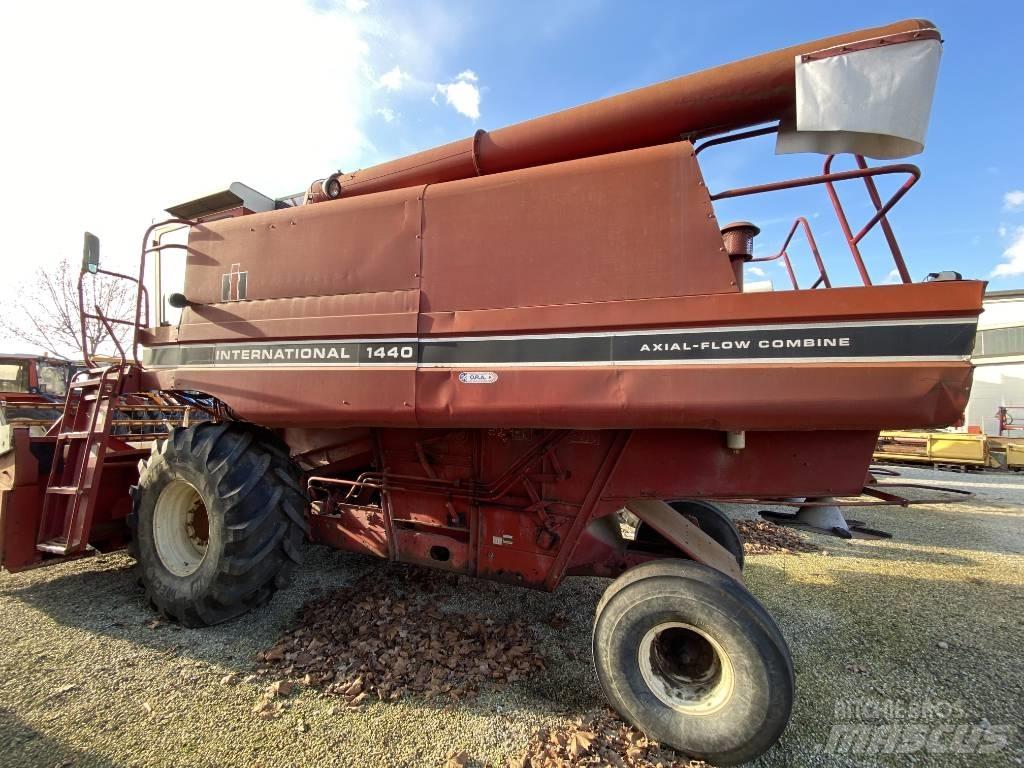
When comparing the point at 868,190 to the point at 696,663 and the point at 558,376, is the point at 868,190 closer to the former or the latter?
the point at 558,376

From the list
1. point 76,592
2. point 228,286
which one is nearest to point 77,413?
point 76,592

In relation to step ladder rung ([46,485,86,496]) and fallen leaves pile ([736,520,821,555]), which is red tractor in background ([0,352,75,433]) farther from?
fallen leaves pile ([736,520,821,555])

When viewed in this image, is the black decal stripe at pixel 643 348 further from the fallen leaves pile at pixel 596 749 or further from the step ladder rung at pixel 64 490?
the fallen leaves pile at pixel 596 749

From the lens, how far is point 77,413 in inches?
156

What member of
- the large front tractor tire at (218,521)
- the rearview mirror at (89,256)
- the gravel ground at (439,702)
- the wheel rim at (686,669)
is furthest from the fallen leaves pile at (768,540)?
the rearview mirror at (89,256)

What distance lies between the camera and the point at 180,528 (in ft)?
11.9

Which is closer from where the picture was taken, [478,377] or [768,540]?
[478,377]

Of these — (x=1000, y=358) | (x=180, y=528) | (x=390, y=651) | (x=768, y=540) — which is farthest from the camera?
(x=1000, y=358)

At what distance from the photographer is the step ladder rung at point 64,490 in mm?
3529

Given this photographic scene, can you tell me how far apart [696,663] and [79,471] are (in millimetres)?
4575

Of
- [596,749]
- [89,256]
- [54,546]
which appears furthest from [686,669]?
[89,256]

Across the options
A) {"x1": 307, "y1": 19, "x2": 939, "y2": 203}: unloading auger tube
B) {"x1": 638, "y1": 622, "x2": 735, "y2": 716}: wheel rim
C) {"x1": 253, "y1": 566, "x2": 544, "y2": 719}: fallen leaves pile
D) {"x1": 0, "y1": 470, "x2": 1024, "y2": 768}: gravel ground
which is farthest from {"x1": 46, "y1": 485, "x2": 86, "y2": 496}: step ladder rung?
{"x1": 638, "y1": 622, "x2": 735, "y2": 716}: wheel rim

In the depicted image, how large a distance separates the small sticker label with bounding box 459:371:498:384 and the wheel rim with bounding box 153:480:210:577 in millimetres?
2311

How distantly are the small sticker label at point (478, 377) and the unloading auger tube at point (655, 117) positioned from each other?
142 centimetres
